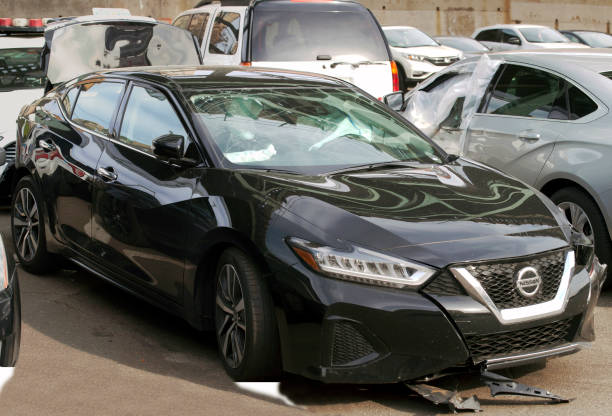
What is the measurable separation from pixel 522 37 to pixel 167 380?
23636 millimetres

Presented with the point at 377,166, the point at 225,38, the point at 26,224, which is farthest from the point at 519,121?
the point at 225,38

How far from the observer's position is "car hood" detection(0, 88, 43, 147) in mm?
9766

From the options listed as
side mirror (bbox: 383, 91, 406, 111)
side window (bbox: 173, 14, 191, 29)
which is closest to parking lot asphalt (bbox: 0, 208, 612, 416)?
side mirror (bbox: 383, 91, 406, 111)

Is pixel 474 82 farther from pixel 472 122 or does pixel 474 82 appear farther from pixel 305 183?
pixel 305 183

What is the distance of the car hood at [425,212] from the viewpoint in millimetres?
4500

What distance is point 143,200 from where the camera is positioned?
5.57 m

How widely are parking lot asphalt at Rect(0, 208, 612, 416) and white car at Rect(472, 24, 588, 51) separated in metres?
20.3

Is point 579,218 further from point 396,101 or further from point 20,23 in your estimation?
point 20,23

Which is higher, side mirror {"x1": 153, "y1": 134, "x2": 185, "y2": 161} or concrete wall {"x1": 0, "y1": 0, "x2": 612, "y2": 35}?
side mirror {"x1": 153, "y1": 134, "x2": 185, "y2": 161}

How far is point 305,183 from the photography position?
16.5 feet

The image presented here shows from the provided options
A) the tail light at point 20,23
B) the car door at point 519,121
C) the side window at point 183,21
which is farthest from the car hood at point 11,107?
the car door at point 519,121

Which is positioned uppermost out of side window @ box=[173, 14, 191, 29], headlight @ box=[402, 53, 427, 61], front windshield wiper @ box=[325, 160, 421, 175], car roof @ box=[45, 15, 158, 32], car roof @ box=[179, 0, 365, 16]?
car roof @ box=[45, 15, 158, 32]

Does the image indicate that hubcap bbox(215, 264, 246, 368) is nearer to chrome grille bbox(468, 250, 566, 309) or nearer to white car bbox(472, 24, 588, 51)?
chrome grille bbox(468, 250, 566, 309)

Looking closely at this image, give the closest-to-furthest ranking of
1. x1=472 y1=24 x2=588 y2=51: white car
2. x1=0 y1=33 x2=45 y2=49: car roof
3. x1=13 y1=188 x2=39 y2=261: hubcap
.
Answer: x1=13 y1=188 x2=39 y2=261: hubcap → x1=0 y1=33 x2=45 y2=49: car roof → x1=472 y1=24 x2=588 y2=51: white car
